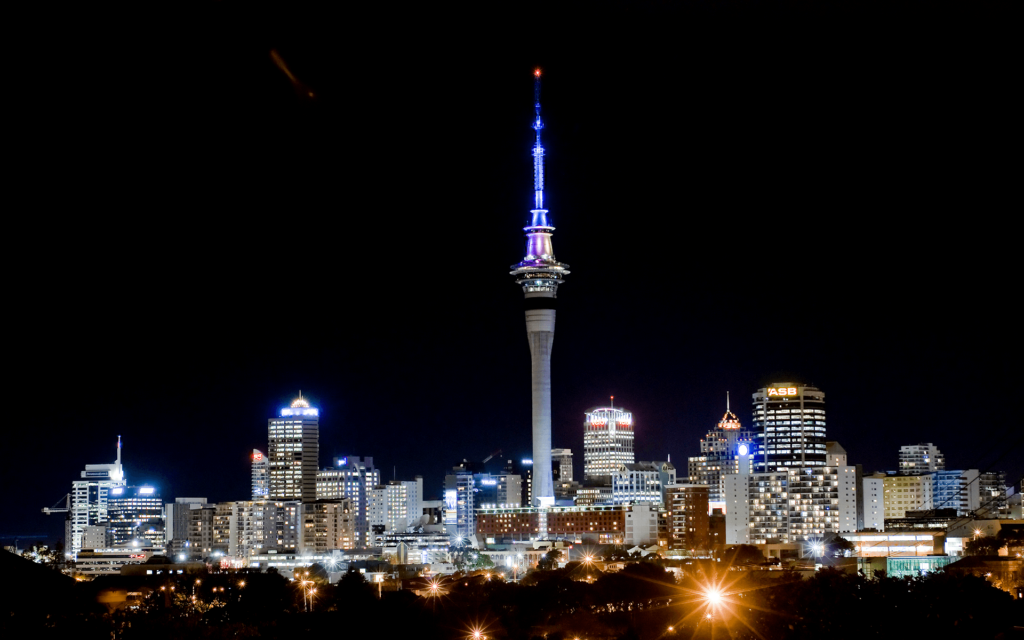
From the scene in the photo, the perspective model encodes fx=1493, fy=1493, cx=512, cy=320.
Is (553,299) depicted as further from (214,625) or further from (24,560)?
(24,560)

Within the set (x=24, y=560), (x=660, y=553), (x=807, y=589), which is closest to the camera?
(x=24, y=560)

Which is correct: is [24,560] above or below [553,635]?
above

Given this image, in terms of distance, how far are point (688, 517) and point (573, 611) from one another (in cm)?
10531

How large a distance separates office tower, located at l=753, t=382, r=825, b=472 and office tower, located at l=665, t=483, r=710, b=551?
11528mm

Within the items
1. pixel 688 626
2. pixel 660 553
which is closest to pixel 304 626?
pixel 688 626

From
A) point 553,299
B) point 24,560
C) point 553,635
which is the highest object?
point 553,299

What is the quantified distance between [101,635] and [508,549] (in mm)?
149716

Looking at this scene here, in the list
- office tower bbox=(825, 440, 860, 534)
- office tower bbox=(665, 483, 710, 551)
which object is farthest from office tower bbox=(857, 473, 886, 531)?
office tower bbox=(665, 483, 710, 551)

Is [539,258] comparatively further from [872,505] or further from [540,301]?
[872,505]

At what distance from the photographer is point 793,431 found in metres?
195

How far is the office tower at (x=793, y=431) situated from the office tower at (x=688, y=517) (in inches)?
454

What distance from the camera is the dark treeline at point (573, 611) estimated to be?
166 ft

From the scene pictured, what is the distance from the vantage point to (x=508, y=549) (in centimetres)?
18812

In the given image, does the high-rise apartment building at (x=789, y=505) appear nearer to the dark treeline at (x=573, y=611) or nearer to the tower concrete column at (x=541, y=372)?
the tower concrete column at (x=541, y=372)
